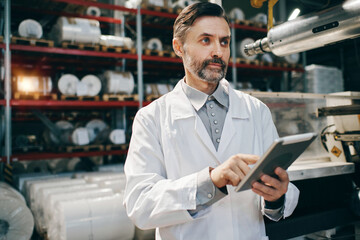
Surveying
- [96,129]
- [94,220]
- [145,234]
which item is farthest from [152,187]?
[96,129]

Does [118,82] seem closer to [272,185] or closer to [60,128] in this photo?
[60,128]

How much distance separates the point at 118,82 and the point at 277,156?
5032 mm

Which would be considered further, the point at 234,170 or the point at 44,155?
the point at 44,155

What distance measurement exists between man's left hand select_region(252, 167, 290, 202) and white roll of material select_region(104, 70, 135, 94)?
16.1 ft

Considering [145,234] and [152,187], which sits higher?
[152,187]

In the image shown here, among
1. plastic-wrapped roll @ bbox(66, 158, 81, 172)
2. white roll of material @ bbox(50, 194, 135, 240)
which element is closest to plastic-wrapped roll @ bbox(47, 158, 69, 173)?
plastic-wrapped roll @ bbox(66, 158, 81, 172)

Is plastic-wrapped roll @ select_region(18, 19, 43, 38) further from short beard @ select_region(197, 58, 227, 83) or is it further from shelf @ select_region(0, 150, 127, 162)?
short beard @ select_region(197, 58, 227, 83)

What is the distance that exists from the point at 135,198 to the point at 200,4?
111cm

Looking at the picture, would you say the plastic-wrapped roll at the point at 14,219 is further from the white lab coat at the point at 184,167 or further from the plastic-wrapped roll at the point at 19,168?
the plastic-wrapped roll at the point at 19,168

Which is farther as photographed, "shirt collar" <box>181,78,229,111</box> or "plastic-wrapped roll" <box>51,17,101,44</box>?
"plastic-wrapped roll" <box>51,17,101,44</box>

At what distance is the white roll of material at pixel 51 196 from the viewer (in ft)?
11.0

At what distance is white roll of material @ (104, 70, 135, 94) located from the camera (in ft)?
19.2

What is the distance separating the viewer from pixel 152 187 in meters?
1.46

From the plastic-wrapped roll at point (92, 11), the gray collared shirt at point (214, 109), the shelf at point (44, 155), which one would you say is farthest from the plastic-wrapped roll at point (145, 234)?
the plastic-wrapped roll at point (92, 11)
